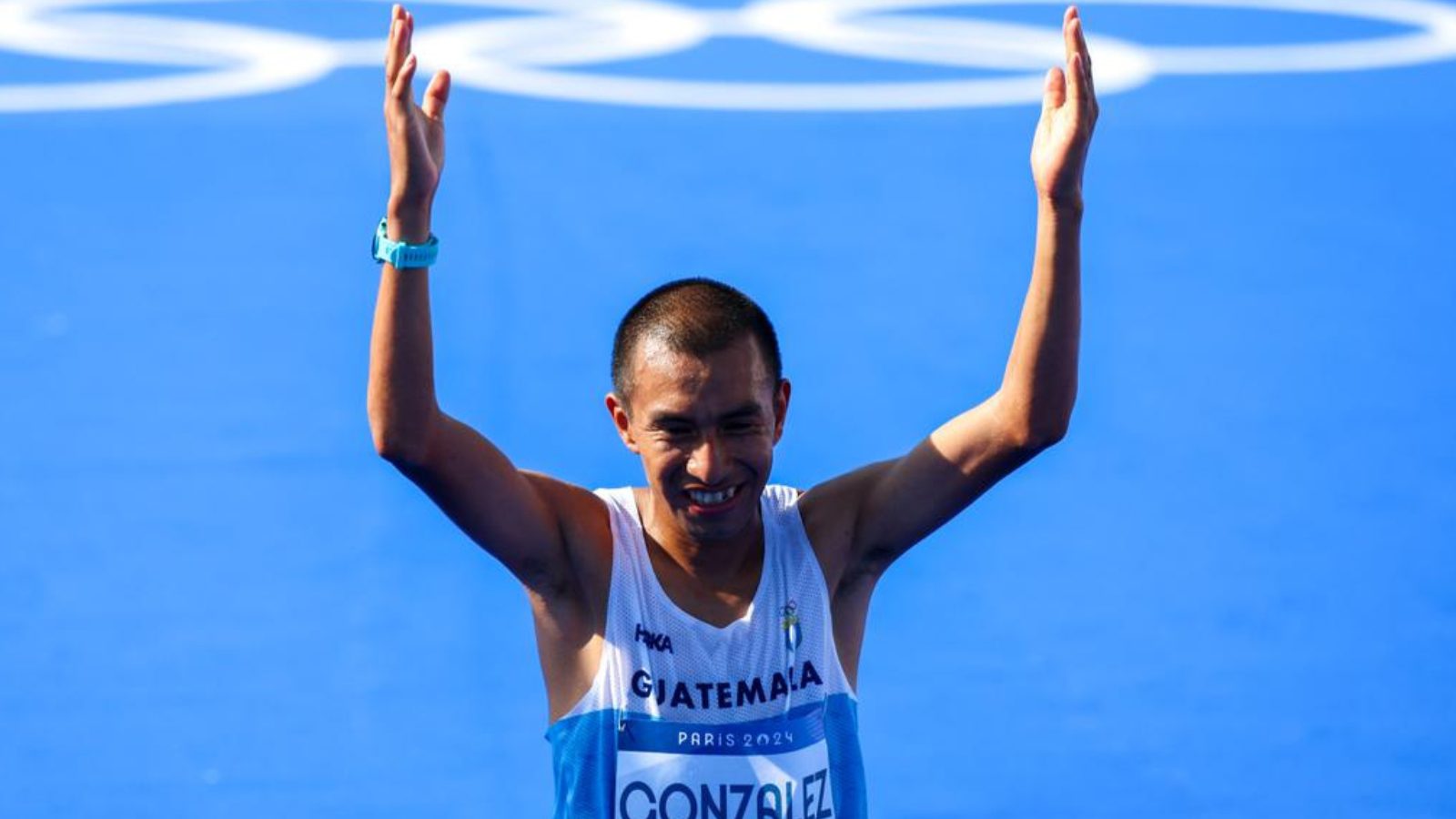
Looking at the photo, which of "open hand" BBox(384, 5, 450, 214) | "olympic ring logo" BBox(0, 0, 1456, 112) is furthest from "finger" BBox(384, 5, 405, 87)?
"olympic ring logo" BBox(0, 0, 1456, 112)

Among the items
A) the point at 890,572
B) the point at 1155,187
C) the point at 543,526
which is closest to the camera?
the point at 543,526

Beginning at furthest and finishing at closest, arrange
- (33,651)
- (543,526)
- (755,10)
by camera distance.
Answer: (755,10) < (33,651) < (543,526)

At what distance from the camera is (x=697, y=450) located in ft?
12.1

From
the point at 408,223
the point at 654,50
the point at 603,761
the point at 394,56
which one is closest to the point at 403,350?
the point at 408,223

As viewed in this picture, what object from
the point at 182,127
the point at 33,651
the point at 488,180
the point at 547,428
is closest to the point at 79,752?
the point at 33,651

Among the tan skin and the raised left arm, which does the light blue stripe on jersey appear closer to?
the tan skin

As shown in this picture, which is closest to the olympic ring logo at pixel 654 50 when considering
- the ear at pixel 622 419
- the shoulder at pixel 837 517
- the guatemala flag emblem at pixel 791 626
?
the shoulder at pixel 837 517

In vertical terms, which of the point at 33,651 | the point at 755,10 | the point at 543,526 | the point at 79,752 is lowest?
the point at 543,526

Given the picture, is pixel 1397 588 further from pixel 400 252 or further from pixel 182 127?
pixel 182 127

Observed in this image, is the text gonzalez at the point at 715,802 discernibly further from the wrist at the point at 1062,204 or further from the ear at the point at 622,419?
the wrist at the point at 1062,204

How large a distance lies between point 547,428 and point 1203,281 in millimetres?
2977

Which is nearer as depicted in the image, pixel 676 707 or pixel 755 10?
pixel 676 707

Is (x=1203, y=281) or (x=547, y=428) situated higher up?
(x=1203, y=281)

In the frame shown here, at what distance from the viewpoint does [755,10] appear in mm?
13195
